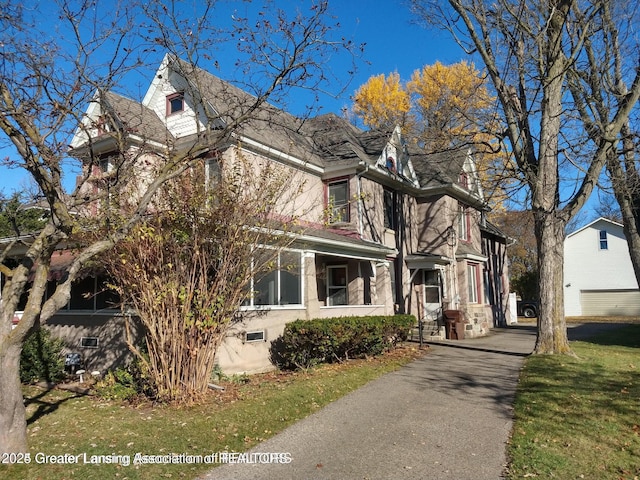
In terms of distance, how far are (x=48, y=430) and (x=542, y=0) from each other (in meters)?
14.3

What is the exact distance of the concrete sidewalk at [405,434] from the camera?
5.08 m

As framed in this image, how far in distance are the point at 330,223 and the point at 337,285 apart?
5280mm

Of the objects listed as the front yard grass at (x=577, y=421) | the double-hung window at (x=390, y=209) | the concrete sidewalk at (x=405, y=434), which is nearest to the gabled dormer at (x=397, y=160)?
the double-hung window at (x=390, y=209)

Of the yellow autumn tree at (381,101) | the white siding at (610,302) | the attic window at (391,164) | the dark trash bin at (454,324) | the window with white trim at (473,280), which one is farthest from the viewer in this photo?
the white siding at (610,302)

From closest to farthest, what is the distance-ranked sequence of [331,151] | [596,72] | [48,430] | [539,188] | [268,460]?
1. [268,460]
2. [48,430]
3. [539,188]
4. [596,72]
5. [331,151]

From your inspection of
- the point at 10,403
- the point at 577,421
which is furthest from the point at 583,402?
the point at 10,403

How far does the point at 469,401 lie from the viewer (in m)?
7.87

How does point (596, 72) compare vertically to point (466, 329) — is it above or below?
above

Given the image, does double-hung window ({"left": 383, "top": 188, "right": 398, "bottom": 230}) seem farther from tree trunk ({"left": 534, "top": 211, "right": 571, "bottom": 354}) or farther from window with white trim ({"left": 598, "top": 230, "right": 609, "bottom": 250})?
window with white trim ({"left": 598, "top": 230, "right": 609, "bottom": 250})

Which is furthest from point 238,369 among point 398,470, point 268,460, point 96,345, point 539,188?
point 539,188

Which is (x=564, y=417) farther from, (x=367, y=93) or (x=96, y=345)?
(x=367, y=93)

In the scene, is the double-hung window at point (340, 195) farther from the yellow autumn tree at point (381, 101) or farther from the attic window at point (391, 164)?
the yellow autumn tree at point (381, 101)

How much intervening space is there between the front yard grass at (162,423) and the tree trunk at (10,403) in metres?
0.24

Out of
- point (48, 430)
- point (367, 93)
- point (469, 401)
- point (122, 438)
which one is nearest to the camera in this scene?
point (122, 438)
